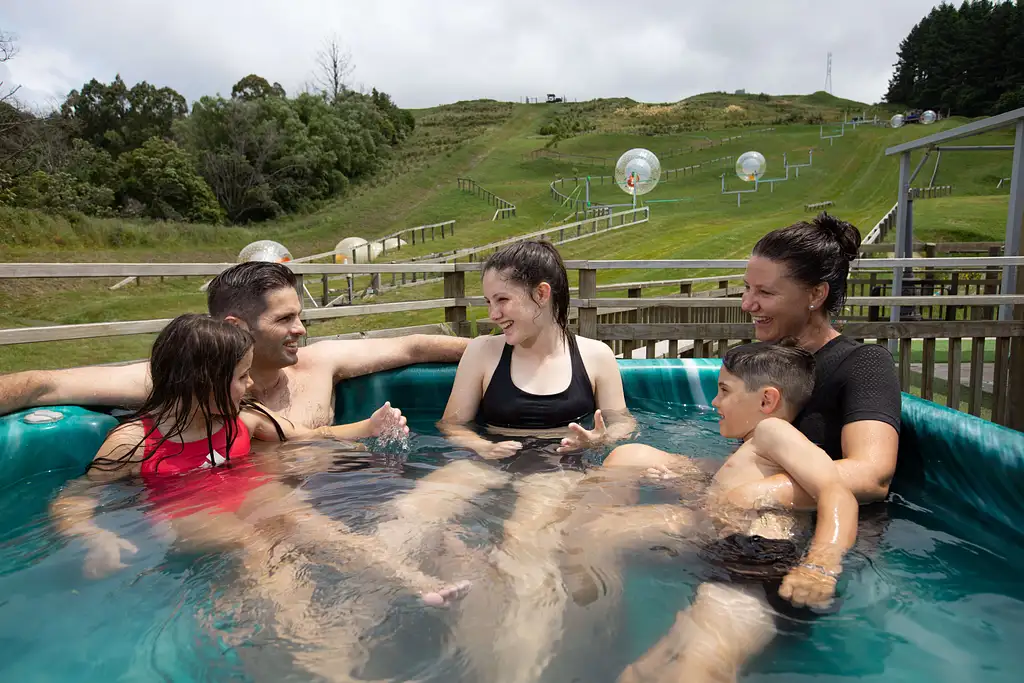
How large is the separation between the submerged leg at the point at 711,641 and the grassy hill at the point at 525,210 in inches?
328

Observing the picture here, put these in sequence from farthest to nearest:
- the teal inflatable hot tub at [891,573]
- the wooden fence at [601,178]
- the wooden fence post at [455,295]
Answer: the wooden fence at [601,178] → the wooden fence post at [455,295] → the teal inflatable hot tub at [891,573]

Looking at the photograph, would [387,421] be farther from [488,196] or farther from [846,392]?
[488,196]

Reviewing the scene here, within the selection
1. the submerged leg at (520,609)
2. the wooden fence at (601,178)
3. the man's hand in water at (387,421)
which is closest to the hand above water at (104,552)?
the man's hand in water at (387,421)

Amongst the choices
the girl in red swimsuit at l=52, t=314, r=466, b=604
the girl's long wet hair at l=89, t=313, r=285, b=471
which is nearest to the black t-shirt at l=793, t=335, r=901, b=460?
the girl in red swimsuit at l=52, t=314, r=466, b=604

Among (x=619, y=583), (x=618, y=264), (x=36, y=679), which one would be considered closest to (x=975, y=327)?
(x=618, y=264)

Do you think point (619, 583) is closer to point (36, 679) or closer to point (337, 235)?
point (36, 679)

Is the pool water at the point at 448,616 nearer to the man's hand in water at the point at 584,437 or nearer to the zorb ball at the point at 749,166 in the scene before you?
the man's hand in water at the point at 584,437

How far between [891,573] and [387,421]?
1.40m

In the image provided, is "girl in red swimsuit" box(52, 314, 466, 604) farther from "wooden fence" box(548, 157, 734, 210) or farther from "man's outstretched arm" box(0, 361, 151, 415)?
"wooden fence" box(548, 157, 734, 210)

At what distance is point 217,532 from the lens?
65.4 inches

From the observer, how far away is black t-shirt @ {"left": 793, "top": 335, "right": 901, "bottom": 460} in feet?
5.33

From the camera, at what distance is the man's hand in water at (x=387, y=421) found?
2076mm

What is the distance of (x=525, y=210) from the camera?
2741 centimetres

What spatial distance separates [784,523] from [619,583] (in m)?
0.39
